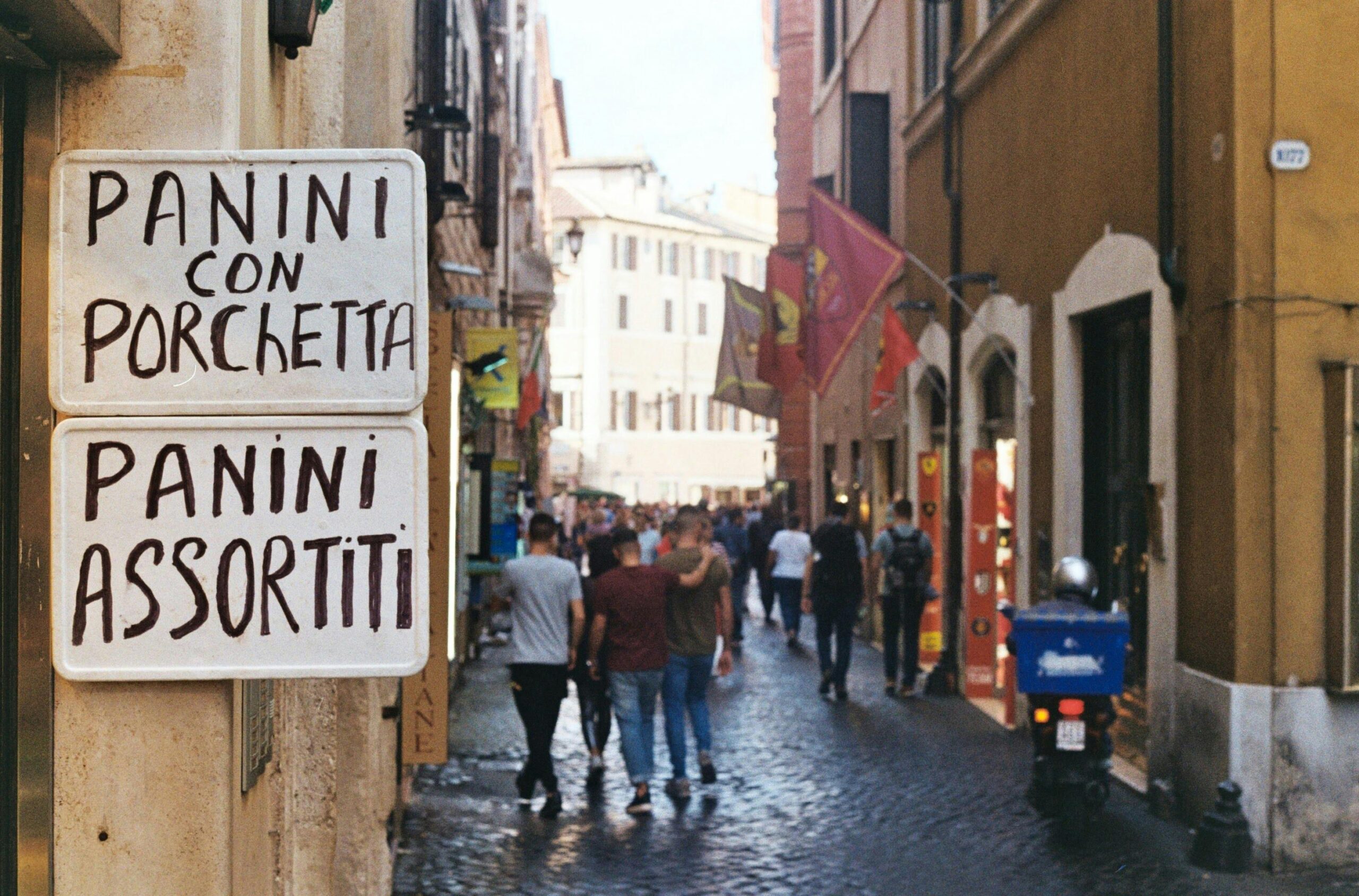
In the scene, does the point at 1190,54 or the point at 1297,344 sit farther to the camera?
the point at 1190,54

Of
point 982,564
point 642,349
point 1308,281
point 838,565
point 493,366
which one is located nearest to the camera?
point 1308,281

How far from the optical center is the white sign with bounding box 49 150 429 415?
3.23 m

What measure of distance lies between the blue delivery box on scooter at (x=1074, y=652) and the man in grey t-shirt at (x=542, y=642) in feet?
8.59

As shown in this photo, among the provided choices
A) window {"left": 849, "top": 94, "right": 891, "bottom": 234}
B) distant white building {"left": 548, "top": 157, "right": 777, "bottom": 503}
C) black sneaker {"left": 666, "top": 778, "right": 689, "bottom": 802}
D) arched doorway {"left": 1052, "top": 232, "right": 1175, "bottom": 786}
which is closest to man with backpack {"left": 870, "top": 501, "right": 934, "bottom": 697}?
arched doorway {"left": 1052, "top": 232, "right": 1175, "bottom": 786}

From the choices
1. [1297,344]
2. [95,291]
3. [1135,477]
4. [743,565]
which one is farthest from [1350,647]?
[743,565]

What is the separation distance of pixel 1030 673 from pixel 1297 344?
7.52 feet

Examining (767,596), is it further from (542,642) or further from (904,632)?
(542,642)

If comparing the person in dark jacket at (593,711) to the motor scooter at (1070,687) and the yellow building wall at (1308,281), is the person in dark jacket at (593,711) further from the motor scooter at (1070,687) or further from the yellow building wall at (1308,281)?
the yellow building wall at (1308,281)

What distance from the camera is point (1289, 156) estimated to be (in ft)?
28.8

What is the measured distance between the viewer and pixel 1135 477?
1149cm

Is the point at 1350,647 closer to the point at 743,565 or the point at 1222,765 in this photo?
the point at 1222,765

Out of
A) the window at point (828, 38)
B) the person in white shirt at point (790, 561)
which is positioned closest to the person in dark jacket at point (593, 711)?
the person in white shirt at point (790, 561)

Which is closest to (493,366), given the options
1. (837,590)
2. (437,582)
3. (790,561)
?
(837,590)

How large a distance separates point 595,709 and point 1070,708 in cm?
324
